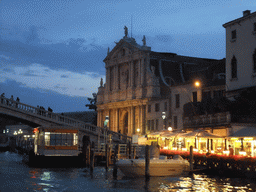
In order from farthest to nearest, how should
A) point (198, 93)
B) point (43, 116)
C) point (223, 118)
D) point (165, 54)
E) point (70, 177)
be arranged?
1. point (165, 54)
2. point (198, 93)
3. point (43, 116)
4. point (223, 118)
5. point (70, 177)

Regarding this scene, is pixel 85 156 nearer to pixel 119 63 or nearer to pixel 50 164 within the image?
pixel 50 164

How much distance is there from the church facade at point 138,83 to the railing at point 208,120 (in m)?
19.4

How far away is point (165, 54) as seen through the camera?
78500mm

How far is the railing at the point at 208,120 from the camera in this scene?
38259 mm

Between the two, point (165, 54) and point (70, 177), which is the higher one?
point (165, 54)

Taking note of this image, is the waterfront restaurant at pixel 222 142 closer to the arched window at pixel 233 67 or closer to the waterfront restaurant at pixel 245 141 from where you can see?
the waterfront restaurant at pixel 245 141

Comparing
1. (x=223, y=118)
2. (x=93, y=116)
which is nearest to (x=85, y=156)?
(x=223, y=118)

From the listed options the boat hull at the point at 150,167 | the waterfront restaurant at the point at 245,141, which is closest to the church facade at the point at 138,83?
the waterfront restaurant at the point at 245,141

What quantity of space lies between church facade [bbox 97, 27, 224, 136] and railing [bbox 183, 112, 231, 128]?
19448 millimetres

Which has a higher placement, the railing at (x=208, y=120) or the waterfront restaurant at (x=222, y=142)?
the railing at (x=208, y=120)

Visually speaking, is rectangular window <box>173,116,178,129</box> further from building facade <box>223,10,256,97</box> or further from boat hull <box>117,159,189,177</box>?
boat hull <box>117,159,189,177</box>

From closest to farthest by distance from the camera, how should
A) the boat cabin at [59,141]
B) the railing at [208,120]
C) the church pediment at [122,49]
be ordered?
the railing at [208,120] < the boat cabin at [59,141] < the church pediment at [122,49]

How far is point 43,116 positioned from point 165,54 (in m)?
32.2

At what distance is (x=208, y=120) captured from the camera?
41375 mm
